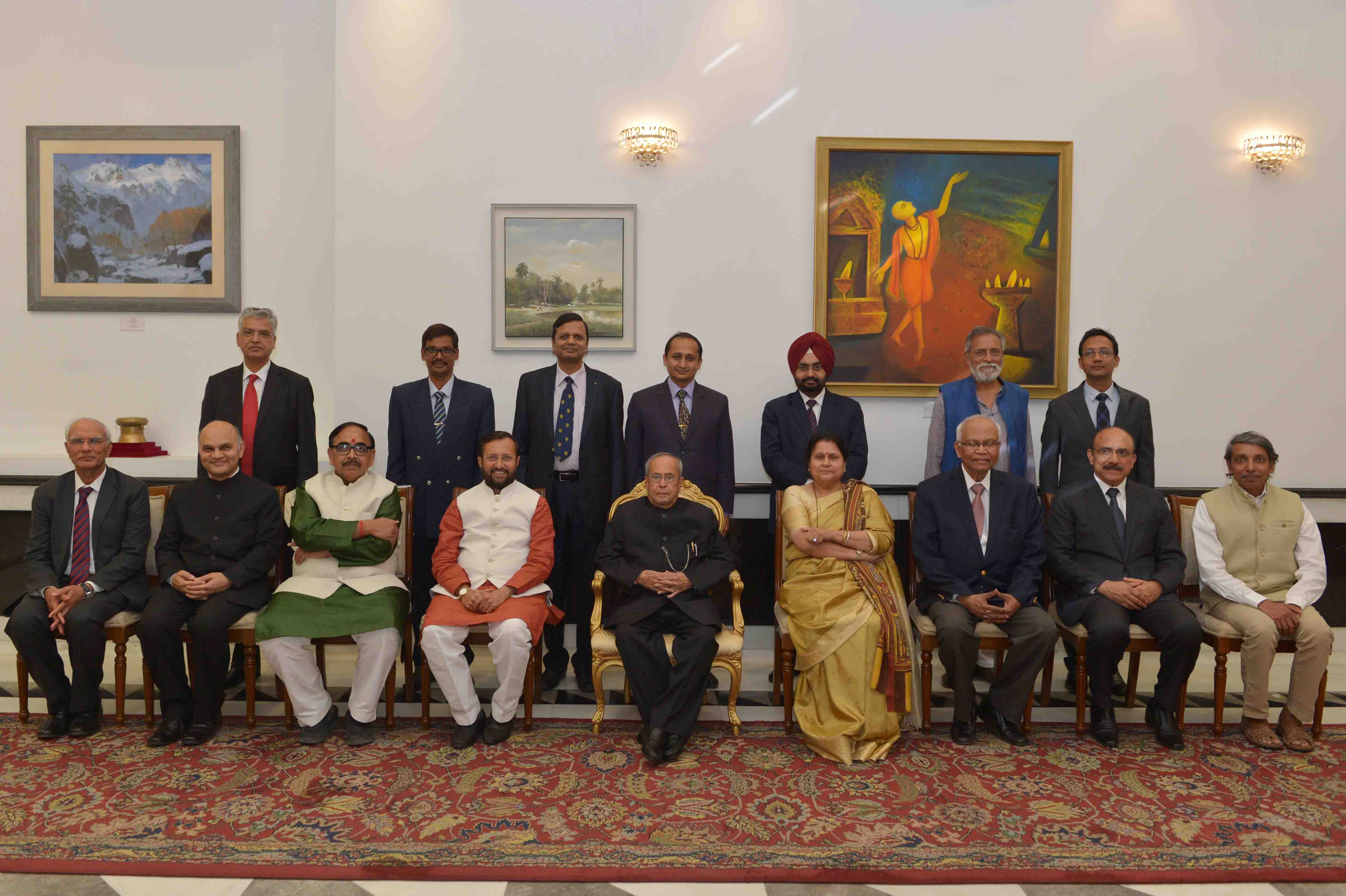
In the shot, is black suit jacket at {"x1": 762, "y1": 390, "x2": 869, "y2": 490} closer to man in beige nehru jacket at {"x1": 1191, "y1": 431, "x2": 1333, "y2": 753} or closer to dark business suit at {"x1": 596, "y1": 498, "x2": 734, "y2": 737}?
dark business suit at {"x1": 596, "y1": 498, "x2": 734, "y2": 737}

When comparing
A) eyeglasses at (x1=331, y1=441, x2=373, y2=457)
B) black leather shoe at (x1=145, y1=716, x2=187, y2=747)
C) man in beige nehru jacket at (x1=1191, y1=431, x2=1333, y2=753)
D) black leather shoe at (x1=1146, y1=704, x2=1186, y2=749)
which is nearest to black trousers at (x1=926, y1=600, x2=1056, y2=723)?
black leather shoe at (x1=1146, y1=704, x2=1186, y2=749)

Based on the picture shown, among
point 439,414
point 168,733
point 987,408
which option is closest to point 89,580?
point 168,733

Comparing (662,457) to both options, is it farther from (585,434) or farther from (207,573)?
(207,573)

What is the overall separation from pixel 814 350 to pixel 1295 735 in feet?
8.94

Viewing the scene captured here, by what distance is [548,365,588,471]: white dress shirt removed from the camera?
4328 millimetres

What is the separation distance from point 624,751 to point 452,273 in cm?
308

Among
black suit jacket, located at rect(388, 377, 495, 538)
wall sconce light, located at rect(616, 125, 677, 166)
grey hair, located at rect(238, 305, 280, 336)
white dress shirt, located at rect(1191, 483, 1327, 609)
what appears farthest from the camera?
wall sconce light, located at rect(616, 125, 677, 166)

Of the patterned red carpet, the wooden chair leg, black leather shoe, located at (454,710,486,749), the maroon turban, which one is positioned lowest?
the patterned red carpet

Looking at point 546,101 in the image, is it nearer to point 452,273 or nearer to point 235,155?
point 452,273

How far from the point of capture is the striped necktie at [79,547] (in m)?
3.90

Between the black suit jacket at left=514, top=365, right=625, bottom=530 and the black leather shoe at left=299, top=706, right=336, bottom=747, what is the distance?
54.7 inches

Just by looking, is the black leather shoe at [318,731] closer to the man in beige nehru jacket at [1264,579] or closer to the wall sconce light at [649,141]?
the wall sconce light at [649,141]

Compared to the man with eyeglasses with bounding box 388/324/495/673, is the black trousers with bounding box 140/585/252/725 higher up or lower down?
lower down

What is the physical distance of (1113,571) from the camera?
3.93 metres
